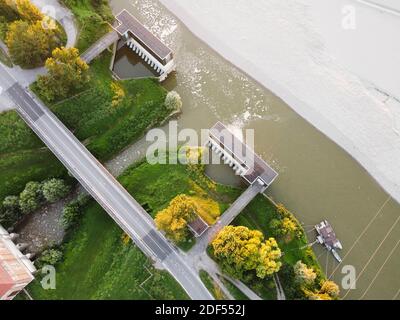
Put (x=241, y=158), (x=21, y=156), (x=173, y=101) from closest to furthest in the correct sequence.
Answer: (x=241, y=158) < (x=21, y=156) < (x=173, y=101)

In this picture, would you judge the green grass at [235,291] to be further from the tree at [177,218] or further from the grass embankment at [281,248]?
the tree at [177,218]

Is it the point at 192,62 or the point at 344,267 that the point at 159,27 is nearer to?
the point at 192,62

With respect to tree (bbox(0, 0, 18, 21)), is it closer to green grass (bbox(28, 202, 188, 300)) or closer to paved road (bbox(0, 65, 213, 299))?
paved road (bbox(0, 65, 213, 299))

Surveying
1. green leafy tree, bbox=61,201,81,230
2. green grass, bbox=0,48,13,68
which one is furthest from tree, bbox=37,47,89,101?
green leafy tree, bbox=61,201,81,230

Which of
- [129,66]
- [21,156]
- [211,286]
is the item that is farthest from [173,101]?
[211,286]

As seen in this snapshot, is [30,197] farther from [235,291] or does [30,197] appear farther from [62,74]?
[235,291]

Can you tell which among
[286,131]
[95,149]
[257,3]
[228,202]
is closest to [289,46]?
[257,3]
